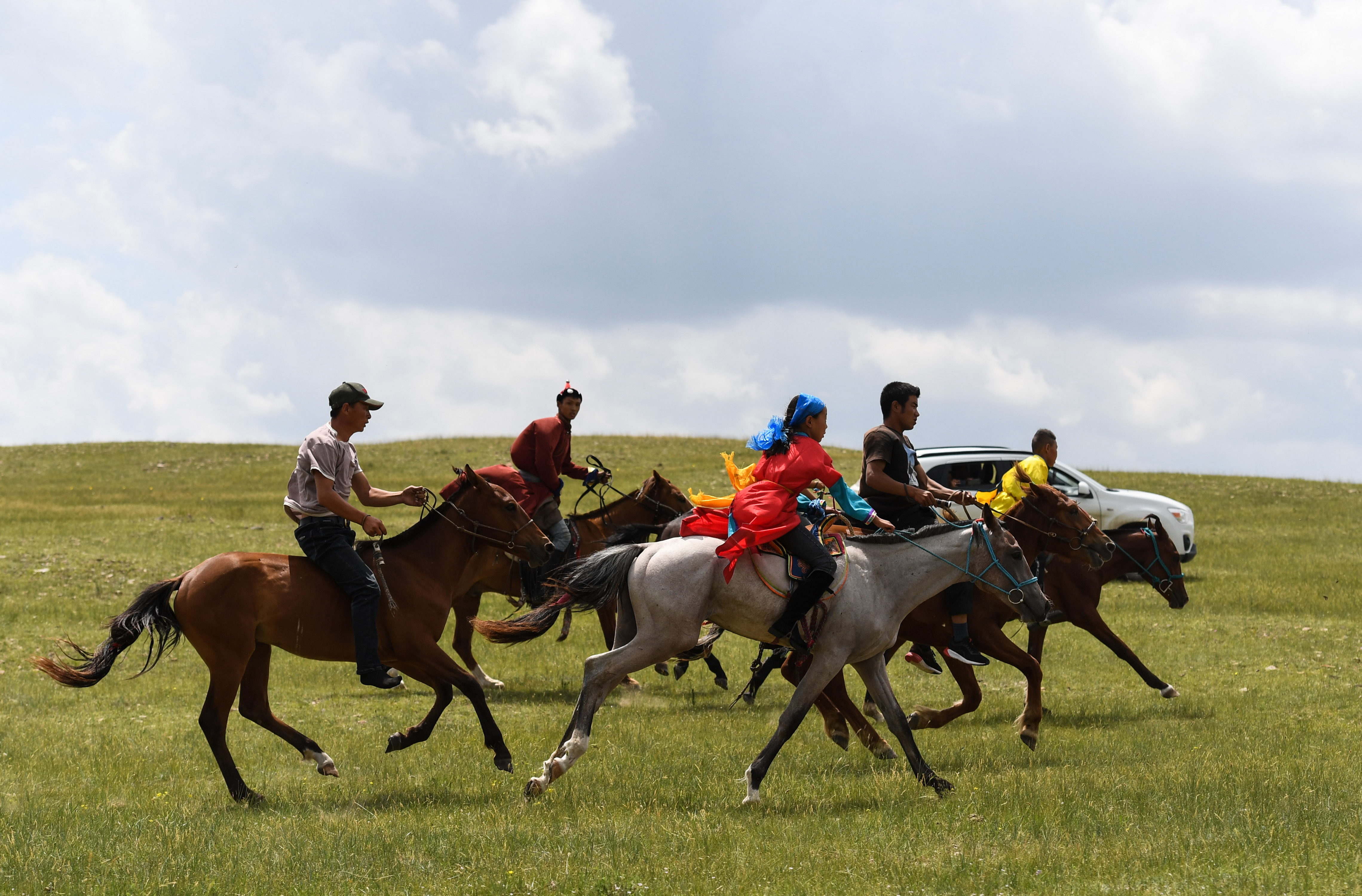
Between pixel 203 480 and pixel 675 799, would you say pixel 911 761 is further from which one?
pixel 203 480

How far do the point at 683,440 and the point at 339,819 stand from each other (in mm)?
39672

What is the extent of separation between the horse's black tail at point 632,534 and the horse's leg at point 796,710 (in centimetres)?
311

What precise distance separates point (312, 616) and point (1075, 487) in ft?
57.6

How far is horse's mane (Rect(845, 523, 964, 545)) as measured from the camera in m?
8.19

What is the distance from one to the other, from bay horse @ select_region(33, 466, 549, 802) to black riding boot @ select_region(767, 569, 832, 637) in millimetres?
2238

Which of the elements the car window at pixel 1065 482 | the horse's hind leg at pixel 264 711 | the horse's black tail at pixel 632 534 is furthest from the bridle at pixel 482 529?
the car window at pixel 1065 482

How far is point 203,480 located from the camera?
39.8 metres

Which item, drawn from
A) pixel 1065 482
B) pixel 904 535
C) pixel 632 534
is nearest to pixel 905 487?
pixel 904 535

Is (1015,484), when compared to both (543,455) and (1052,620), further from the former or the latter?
(543,455)

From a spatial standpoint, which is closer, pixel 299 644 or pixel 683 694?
pixel 299 644

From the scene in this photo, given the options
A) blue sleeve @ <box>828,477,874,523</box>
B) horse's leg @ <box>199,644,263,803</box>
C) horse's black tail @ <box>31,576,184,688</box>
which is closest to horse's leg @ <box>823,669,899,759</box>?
blue sleeve @ <box>828,477,874,523</box>

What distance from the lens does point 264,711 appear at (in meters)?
8.59

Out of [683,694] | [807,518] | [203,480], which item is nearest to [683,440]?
[203,480]

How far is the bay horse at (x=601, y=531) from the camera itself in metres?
13.2
